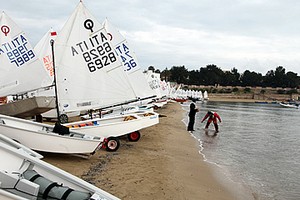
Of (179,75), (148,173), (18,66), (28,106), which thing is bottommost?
(148,173)

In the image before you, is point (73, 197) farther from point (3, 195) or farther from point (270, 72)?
point (270, 72)

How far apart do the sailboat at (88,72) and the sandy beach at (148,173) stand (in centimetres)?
158

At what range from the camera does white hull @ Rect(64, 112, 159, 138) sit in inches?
404

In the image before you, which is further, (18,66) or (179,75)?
(179,75)

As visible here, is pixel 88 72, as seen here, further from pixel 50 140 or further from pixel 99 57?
pixel 50 140

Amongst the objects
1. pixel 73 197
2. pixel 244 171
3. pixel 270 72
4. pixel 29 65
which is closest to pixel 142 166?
pixel 244 171

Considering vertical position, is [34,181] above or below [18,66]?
below

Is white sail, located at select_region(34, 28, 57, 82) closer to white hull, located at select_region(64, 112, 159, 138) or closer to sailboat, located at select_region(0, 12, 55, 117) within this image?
sailboat, located at select_region(0, 12, 55, 117)

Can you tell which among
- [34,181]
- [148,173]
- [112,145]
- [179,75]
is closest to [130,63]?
[112,145]

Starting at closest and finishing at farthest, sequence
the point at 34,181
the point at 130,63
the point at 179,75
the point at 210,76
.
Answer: the point at 34,181
the point at 130,63
the point at 179,75
the point at 210,76

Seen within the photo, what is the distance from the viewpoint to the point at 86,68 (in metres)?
11.7

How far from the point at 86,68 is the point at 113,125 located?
240 centimetres

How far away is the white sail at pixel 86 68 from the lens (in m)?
11.4

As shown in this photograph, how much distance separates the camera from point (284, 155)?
13578mm
